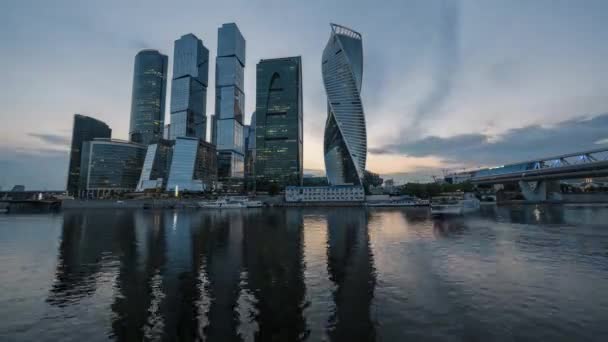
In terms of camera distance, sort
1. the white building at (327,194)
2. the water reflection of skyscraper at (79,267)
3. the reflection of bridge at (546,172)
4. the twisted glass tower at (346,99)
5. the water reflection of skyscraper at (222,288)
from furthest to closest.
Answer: the twisted glass tower at (346,99) → the white building at (327,194) → the reflection of bridge at (546,172) → the water reflection of skyscraper at (79,267) → the water reflection of skyscraper at (222,288)

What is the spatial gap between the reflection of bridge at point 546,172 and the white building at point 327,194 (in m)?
76.1

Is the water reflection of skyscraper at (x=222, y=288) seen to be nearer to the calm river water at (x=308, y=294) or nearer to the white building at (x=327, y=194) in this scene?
the calm river water at (x=308, y=294)

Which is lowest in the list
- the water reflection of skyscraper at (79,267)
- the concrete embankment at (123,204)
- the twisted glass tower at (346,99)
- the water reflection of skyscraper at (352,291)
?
the water reflection of skyscraper at (79,267)

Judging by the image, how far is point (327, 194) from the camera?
537 ft

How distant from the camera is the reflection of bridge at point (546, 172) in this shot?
11406 cm

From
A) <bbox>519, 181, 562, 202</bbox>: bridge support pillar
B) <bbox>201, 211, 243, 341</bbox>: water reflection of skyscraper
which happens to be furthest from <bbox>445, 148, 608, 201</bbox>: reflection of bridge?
<bbox>201, 211, 243, 341</bbox>: water reflection of skyscraper

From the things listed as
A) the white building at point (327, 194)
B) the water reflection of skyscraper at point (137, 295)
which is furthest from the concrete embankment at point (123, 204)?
the water reflection of skyscraper at point (137, 295)

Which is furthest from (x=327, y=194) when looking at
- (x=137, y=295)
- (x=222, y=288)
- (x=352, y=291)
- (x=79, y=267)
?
(x=137, y=295)

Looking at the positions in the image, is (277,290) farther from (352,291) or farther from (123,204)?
(123,204)

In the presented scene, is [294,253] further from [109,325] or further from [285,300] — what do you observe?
[109,325]

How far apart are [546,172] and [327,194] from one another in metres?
104

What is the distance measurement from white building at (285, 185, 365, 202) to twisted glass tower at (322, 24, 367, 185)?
912 inches

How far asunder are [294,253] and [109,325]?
16.8 metres

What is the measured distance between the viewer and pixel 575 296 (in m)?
15.0
